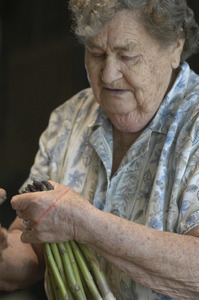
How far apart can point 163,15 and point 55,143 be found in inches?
24.4

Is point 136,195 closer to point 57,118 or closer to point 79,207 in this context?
point 79,207

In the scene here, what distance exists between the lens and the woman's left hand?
4.70 feet

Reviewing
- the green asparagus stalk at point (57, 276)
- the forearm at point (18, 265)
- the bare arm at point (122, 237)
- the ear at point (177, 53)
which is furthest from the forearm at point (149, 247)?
the ear at point (177, 53)

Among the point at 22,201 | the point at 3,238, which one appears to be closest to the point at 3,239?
the point at 3,238

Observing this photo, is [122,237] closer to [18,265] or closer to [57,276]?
[57,276]

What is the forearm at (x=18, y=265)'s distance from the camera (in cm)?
179

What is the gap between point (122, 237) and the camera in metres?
1.42

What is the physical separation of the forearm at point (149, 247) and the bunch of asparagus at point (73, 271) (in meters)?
0.08

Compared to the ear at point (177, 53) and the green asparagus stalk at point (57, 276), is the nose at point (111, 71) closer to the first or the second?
the ear at point (177, 53)

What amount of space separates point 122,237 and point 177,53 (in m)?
0.66

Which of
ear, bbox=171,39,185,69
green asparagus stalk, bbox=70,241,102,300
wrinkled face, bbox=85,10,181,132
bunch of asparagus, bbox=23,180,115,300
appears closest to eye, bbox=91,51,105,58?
wrinkled face, bbox=85,10,181,132

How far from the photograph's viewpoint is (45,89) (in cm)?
370

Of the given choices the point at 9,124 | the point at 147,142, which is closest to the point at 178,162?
the point at 147,142

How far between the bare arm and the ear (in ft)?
1.86
